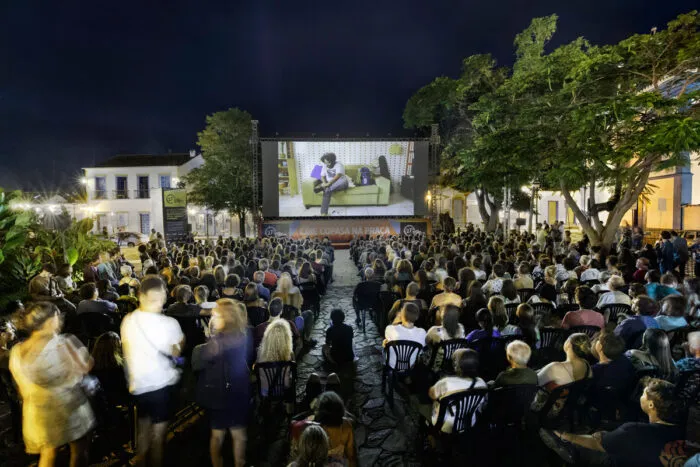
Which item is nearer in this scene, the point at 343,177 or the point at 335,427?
the point at 335,427

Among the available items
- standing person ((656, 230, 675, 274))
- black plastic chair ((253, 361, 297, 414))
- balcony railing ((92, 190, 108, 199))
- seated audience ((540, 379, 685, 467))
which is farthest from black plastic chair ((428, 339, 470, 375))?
balcony railing ((92, 190, 108, 199))

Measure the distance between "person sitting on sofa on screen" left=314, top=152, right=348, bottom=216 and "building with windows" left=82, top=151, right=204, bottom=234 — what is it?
16378mm

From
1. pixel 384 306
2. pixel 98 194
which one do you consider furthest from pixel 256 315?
pixel 98 194

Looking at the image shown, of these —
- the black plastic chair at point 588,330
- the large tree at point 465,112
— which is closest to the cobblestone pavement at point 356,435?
the black plastic chair at point 588,330

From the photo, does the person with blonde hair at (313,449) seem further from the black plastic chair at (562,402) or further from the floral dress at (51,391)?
the black plastic chair at (562,402)

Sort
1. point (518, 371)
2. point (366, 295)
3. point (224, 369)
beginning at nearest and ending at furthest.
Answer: point (224, 369), point (518, 371), point (366, 295)

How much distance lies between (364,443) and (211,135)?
2646 cm

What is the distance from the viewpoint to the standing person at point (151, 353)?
267 cm

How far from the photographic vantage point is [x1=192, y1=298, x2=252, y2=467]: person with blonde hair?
2.63m

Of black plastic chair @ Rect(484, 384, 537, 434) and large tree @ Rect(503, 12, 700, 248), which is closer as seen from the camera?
black plastic chair @ Rect(484, 384, 537, 434)

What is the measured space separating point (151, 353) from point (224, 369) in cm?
51

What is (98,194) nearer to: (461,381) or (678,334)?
(461,381)

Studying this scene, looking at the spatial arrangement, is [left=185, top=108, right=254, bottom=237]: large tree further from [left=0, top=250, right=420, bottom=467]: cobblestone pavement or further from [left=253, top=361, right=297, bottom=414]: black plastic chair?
[left=253, top=361, right=297, bottom=414]: black plastic chair

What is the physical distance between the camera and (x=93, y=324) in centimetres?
474
